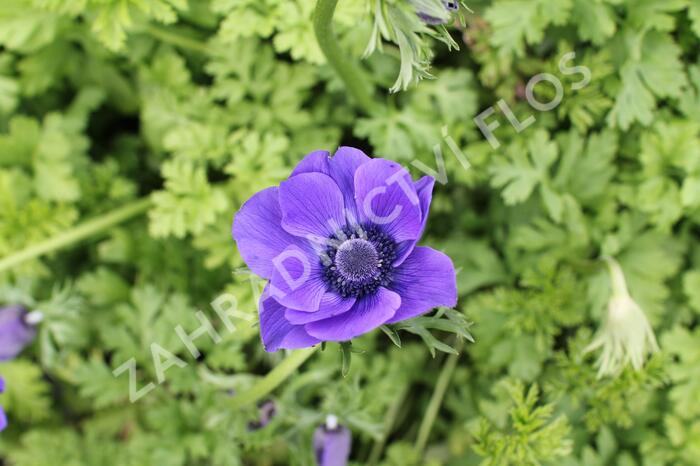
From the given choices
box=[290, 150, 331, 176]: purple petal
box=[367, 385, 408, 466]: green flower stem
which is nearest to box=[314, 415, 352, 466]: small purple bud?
box=[367, 385, 408, 466]: green flower stem

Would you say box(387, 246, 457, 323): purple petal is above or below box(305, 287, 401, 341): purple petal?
below

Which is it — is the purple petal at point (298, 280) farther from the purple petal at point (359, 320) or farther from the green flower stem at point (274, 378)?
the green flower stem at point (274, 378)

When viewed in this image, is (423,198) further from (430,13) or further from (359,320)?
(430,13)

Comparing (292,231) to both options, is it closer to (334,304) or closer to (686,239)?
(334,304)

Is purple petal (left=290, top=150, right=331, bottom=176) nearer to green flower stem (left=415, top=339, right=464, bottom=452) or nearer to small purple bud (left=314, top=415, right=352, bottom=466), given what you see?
small purple bud (left=314, top=415, right=352, bottom=466)

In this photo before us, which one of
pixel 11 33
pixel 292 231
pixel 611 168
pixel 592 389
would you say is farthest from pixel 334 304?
pixel 11 33

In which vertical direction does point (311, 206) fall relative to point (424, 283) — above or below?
above

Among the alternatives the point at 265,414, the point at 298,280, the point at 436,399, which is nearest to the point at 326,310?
the point at 298,280
